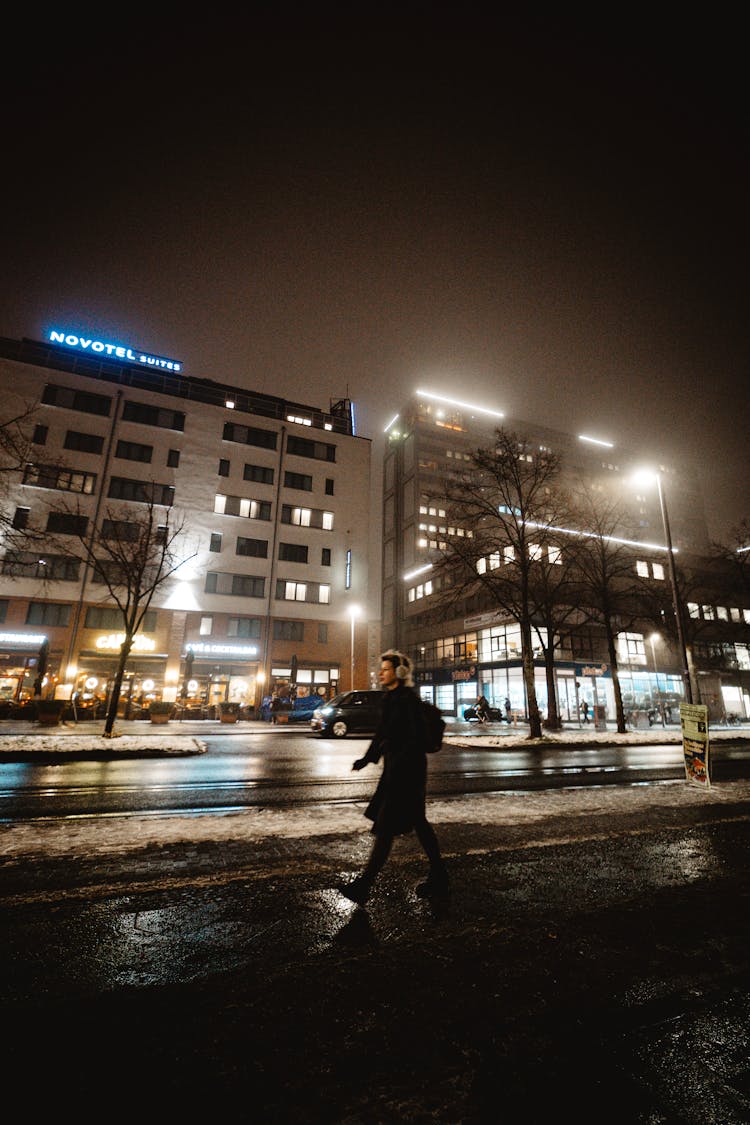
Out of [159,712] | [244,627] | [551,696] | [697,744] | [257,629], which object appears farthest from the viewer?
[257,629]

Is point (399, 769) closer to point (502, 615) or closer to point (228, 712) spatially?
point (228, 712)

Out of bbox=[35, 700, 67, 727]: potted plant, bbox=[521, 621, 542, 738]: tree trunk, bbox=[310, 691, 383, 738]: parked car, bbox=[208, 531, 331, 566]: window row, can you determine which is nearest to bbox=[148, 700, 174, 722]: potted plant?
bbox=[35, 700, 67, 727]: potted plant

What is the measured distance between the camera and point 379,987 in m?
2.48

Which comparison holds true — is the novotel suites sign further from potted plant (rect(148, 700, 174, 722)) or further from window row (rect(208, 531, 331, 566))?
potted plant (rect(148, 700, 174, 722))

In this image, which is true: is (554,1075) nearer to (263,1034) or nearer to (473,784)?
(263,1034)

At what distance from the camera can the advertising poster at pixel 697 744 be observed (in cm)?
891

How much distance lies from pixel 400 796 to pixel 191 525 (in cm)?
3739

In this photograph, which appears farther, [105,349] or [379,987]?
[105,349]

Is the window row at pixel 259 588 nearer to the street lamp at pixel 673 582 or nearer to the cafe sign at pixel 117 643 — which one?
the cafe sign at pixel 117 643

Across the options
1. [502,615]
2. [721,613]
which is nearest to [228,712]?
[502,615]

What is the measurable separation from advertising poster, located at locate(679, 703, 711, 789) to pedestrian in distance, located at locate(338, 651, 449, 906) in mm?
7313

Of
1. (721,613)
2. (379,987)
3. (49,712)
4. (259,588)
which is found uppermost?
(721,613)

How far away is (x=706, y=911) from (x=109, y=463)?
1637 inches

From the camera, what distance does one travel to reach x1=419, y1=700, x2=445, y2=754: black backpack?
394 cm
